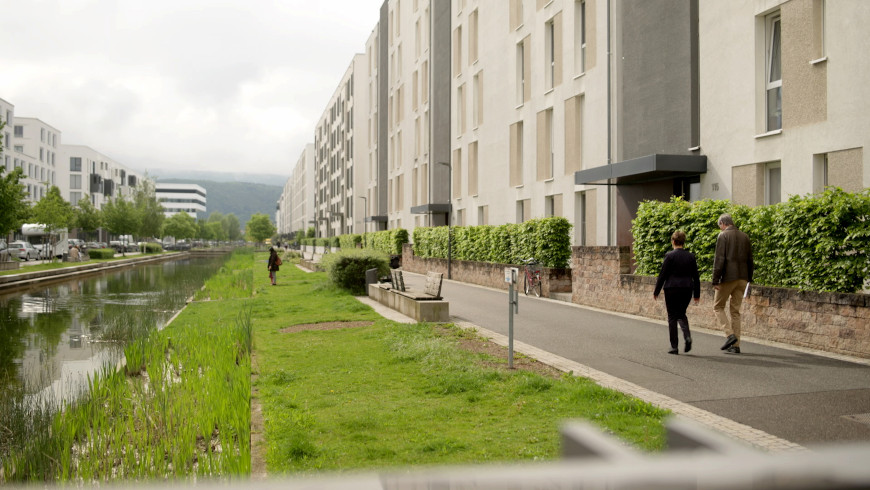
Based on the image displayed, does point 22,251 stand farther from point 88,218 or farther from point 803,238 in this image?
point 803,238

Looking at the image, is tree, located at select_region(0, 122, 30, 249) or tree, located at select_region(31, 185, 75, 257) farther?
tree, located at select_region(31, 185, 75, 257)

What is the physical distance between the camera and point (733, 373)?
835 cm

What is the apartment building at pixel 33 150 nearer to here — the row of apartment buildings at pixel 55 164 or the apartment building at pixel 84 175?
the row of apartment buildings at pixel 55 164

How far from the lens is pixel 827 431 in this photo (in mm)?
5742

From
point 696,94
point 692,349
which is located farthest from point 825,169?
point 692,349

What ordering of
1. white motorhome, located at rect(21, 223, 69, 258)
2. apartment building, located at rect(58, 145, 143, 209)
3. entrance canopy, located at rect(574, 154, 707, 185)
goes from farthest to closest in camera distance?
apartment building, located at rect(58, 145, 143, 209) → white motorhome, located at rect(21, 223, 69, 258) → entrance canopy, located at rect(574, 154, 707, 185)

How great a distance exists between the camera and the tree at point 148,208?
77875mm

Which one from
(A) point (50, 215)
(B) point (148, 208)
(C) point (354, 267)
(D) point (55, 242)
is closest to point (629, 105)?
(C) point (354, 267)

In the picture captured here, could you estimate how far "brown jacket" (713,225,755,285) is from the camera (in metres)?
10.1

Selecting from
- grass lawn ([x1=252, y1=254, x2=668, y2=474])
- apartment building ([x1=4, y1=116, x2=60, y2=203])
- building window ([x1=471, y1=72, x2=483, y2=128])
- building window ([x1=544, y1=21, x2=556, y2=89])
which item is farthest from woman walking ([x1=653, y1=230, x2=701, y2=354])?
apartment building ([x1=4, y1=116, x2=60, y2=203])

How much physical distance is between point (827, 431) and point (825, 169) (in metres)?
9.43

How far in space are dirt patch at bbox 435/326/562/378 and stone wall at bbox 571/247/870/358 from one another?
4365 millimetres

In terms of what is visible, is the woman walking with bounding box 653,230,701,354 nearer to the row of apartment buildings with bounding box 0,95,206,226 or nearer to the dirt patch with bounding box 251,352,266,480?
the dirt patch with bounding box 251,352,266,480

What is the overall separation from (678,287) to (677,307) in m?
0.30
